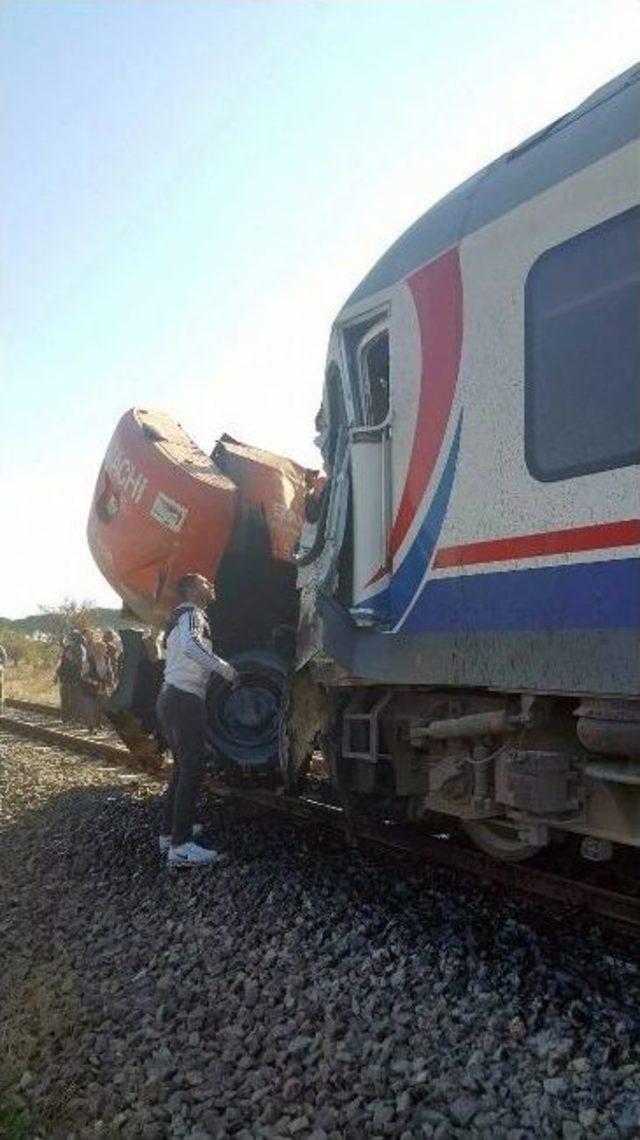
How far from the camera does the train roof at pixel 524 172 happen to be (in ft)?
12.2

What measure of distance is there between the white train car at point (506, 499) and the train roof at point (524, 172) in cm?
1

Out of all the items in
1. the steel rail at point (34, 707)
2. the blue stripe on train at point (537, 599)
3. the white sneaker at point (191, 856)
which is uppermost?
the blue stripe on train at point (537, 599)

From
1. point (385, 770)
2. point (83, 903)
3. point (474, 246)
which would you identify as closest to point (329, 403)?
point (474, 246)

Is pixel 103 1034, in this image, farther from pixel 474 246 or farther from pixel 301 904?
pixel 474 246

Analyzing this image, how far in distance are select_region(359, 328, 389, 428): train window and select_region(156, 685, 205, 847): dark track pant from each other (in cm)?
236

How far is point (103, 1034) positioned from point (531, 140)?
4386 millimetres

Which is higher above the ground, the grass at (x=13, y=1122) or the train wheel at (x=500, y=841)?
the train wheel at (x=500, y=841)

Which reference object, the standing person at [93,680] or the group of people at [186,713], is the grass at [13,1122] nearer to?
the group of people at [186,713]

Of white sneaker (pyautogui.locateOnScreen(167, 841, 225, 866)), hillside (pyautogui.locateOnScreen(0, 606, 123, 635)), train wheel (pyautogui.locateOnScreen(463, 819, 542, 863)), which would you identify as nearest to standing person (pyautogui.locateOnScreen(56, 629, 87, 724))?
white sneaker (pyautogui.locateOnScreen(167, 841, 225, 866))

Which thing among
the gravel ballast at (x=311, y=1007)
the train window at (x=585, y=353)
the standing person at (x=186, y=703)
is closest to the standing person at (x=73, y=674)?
the standing person at (x=186, y=703)

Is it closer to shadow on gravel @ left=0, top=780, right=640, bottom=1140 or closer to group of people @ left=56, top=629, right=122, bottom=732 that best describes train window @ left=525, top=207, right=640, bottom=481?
shadow on gravel @ left=0, top=780, right=640, bottom=1140

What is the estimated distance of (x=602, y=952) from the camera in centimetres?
388

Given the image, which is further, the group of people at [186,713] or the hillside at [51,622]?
the hillside at [51,622]

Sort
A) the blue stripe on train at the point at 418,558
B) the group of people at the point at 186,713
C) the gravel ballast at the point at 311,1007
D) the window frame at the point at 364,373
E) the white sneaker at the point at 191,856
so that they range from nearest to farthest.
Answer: the gravel ballast at the point at 311,1007
the blue stripe on train at the point at 418,558
the window frame at the point at 364,373
the white sneaker at the point at 191,856
the group of people at the point at 186,713
